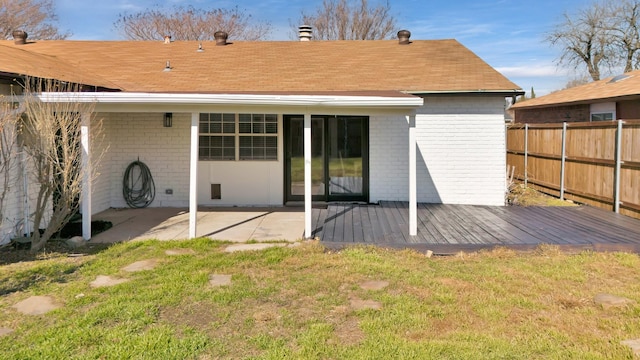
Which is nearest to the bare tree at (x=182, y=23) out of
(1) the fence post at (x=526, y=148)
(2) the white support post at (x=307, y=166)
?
(1) the fence post at (x=526, y=148)

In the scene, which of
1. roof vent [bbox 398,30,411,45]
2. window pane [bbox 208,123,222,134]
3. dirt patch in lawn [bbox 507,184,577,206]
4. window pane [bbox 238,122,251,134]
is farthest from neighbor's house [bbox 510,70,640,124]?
window pane [bbox 208,123,222,134]

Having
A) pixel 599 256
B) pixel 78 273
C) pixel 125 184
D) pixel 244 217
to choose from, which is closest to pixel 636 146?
pixel 599 256

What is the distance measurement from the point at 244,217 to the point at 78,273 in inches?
159

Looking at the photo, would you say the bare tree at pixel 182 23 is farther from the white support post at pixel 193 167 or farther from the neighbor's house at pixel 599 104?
the white support post at pixel 193 167

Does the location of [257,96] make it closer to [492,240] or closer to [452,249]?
[452,249]

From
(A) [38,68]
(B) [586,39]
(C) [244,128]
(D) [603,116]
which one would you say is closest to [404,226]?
(C) [244,128]

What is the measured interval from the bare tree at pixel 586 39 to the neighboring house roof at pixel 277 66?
24.0 metres

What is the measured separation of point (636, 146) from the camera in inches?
330

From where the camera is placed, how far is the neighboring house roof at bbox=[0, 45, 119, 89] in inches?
278

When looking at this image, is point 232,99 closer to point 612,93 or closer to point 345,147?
point 345,147

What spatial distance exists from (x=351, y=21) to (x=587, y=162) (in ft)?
65.2

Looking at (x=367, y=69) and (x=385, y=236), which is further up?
(x=367, y=69)

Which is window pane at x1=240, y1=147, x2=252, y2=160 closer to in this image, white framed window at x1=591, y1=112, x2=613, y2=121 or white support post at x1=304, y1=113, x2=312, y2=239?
white support post at x1=304, y1=113, x2=312, y2=239

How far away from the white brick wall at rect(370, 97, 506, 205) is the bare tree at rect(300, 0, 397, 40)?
59.6 ft
